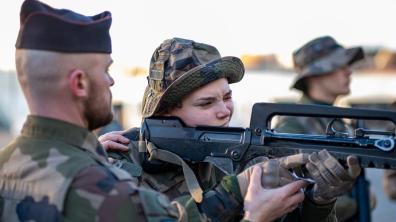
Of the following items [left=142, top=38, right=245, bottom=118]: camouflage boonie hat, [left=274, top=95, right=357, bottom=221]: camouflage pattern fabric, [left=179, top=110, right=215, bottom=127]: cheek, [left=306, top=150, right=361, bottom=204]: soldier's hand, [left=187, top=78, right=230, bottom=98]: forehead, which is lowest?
[left=274, top=95, right=357, bottom=221]: camouflage pattern fabric

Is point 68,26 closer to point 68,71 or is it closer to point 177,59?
point 68,71

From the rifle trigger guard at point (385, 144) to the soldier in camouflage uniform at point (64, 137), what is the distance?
2.74ft

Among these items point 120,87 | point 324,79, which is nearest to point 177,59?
point 324,79

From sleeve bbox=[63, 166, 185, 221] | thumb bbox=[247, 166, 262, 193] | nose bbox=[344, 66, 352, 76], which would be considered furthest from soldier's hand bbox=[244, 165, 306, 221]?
nose bbox=[344, 66, 352, 76]

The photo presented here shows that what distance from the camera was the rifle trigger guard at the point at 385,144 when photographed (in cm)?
260

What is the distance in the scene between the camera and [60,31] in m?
2.16

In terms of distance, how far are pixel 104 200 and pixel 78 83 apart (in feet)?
1.16

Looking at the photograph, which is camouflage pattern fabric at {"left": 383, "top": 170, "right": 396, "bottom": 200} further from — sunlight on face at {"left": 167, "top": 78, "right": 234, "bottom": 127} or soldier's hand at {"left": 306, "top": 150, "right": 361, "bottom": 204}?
soldier's hand at {"left": 306, "top": 150, "right": 361, "bottom": 204}

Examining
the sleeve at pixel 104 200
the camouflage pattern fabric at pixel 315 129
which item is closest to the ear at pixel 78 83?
the sleeve at pixel 104 200

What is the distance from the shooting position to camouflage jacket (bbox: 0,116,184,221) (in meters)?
2.06

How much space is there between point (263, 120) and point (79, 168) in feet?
3.35

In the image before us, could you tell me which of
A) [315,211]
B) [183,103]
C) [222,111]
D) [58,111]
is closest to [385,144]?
[315,211]

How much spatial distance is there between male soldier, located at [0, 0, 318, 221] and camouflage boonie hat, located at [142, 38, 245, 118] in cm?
86

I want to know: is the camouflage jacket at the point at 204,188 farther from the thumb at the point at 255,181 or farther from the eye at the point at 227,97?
the eye at the point at 227,97
